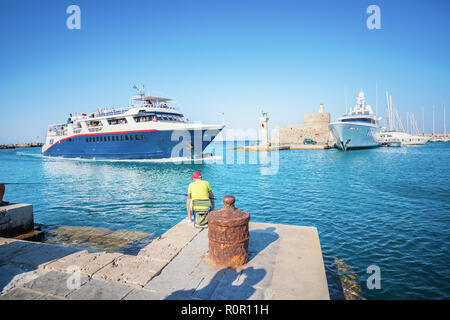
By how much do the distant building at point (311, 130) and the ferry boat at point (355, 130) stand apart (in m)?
28.7

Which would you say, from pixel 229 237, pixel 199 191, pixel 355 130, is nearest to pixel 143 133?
pixel 199 191

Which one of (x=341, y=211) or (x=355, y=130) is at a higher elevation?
(x=355, y=130)

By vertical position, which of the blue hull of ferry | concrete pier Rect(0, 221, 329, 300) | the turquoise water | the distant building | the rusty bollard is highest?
the distant building

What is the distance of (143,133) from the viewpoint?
91.3 feet

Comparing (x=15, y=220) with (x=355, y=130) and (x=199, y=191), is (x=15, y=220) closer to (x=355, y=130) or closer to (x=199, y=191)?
(x=199, y=191)

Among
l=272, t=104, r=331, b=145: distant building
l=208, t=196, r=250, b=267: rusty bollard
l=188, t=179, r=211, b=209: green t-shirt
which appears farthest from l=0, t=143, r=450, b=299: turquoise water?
l=272, t=104, r=331, b=145: distant building

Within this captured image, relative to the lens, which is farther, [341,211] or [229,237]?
[341,211]

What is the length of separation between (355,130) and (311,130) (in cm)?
3998

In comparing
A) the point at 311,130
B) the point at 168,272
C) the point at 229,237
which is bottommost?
the point at 168,272

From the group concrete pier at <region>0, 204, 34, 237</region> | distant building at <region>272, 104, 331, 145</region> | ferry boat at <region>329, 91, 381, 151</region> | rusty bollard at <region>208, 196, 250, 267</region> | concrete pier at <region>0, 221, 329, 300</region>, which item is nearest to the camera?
concrete pier at <region>0, 221, 329, 300</region>

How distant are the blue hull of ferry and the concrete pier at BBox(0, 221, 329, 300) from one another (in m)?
23.2

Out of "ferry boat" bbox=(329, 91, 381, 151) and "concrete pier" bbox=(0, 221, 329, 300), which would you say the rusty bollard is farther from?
"ferry boat" bbox=(329, 91, 381, 151)

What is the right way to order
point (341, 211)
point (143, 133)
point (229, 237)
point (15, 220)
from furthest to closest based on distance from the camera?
point (143, 133), point (341, 211), point (15, 220), point (229, 237)

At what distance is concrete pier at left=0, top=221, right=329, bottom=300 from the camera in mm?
3221
